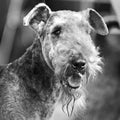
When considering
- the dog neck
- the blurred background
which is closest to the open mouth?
the dog neck

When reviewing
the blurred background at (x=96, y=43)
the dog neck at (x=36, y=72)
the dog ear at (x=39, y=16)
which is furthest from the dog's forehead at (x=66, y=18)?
the blurred background at (x=96, y=43)

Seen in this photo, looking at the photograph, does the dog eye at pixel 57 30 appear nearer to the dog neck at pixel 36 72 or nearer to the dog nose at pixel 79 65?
the dog neck at pixel 36 72

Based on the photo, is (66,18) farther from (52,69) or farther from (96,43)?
(96,43)

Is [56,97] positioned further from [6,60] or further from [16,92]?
[6,60]

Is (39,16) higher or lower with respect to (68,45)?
higher

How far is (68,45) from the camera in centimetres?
693

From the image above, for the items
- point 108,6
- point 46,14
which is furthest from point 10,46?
point 46,14

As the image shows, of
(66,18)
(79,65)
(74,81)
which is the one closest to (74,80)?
(74,81)

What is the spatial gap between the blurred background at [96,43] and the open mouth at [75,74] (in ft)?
9.23

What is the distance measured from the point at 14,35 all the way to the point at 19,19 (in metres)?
0.43

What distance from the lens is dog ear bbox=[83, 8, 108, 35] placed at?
7643mm

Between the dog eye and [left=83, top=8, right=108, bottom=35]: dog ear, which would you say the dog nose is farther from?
[left=83, top=8, right=108, bottom=35]: dog ear

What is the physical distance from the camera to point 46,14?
7484 mm

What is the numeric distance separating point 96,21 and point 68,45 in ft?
2.91
